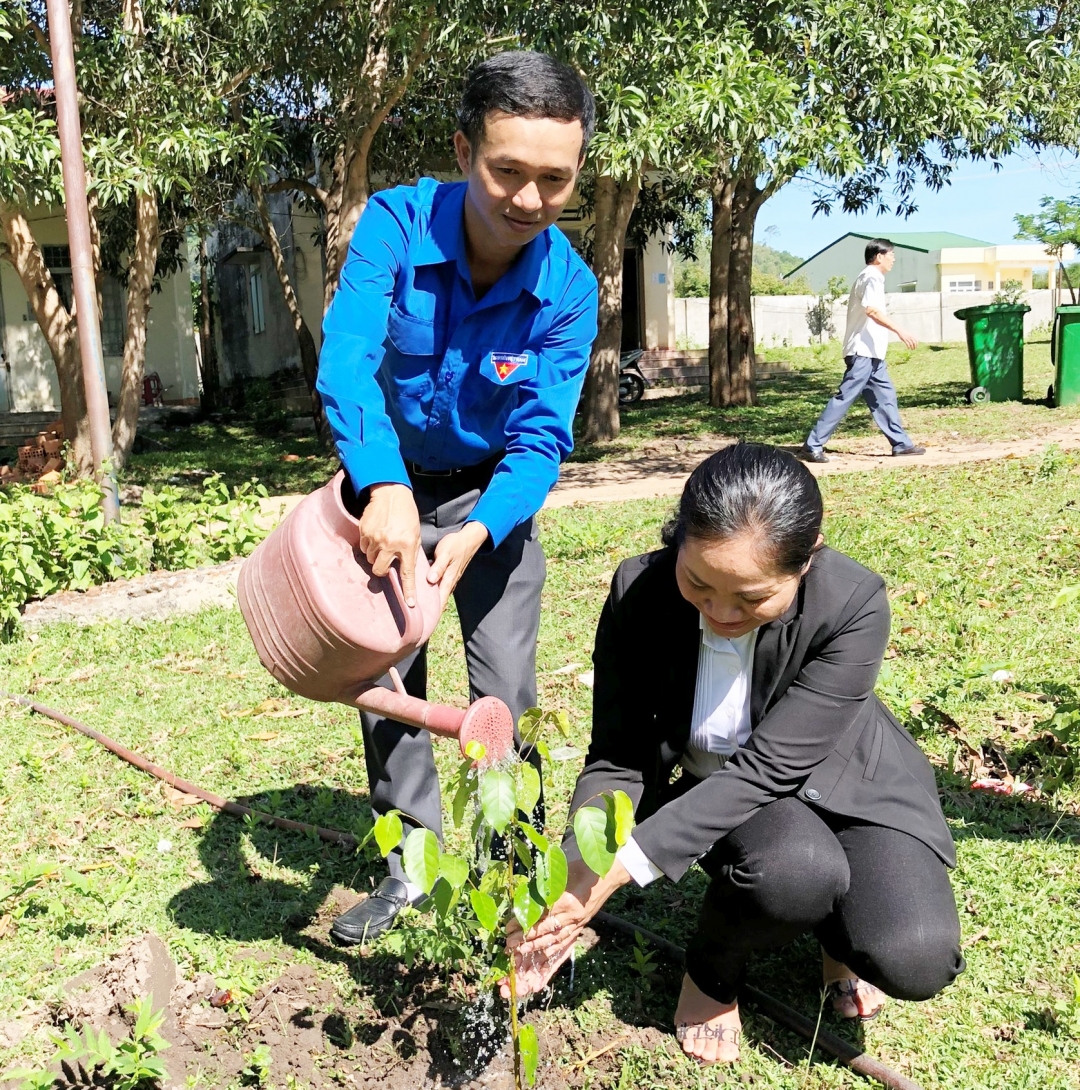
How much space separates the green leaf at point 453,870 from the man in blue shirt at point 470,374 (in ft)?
1.63

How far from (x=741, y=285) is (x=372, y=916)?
41.9ft

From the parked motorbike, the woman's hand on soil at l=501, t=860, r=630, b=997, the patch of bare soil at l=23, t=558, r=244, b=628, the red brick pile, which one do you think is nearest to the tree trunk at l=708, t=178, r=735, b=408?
the parked motorbike

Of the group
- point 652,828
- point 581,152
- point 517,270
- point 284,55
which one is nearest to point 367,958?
point 652,828

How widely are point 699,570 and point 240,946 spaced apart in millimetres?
1437

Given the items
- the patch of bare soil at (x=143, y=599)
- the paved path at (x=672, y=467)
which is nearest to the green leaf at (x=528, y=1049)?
the patch of bare soil at (x=143, y=599)

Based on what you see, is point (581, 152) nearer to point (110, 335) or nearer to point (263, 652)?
point (263, 652)

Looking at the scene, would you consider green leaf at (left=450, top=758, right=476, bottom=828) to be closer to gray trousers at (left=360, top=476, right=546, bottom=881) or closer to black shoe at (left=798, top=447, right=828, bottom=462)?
gray trousers at (left=360, top=476, right=546, bottom=881)

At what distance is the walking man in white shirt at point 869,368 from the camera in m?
8.67

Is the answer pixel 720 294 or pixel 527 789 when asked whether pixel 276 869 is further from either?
pixel 720 294

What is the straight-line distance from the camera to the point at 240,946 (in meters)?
2.63

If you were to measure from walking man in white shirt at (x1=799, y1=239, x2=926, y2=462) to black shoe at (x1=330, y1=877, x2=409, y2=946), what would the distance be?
21.8 feet

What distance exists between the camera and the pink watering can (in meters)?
1.93

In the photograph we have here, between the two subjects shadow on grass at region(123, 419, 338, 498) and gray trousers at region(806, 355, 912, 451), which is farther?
shadow on grass at region(123, 419, 338, 498)

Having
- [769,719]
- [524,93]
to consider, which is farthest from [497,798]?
[524,93]
